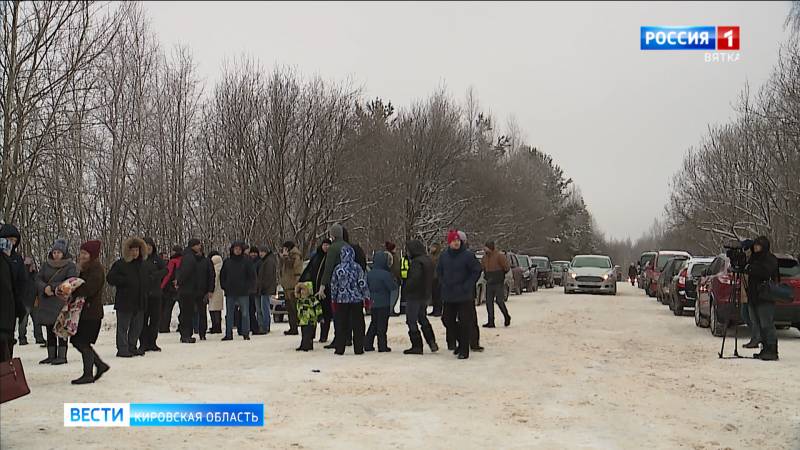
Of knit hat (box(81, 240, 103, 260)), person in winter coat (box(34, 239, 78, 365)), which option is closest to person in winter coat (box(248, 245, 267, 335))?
person in winter coat (box(34, 239, 78, 365))

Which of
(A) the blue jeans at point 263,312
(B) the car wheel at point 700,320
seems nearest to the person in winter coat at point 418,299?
(A) the blue jeans at point 263,312

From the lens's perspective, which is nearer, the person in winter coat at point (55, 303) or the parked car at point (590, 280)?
the person in winter coat at point (55, 303)

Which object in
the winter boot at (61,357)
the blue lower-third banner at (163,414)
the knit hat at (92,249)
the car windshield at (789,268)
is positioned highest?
the knit hat at (92,249)

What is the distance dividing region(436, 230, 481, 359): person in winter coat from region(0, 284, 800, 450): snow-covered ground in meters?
0.45

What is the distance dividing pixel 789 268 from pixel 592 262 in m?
20.8

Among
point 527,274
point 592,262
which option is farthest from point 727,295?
point 592,262

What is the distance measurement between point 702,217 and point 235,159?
106 ft

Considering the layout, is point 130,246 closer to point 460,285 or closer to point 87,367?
point 87,367

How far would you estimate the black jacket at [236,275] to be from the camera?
1517cm

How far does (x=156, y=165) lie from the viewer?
31781 mm

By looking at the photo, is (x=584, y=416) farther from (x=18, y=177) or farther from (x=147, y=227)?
(x=147, y=227)

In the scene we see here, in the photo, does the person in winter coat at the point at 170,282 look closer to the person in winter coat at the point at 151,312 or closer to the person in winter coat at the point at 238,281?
the person in winter coat at the point at 238,281

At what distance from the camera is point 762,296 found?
12562 mm

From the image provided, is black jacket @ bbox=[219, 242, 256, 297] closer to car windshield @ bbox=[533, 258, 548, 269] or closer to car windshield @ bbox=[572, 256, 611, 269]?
car windshield @ bbox=[572, 256, 611, 269]
